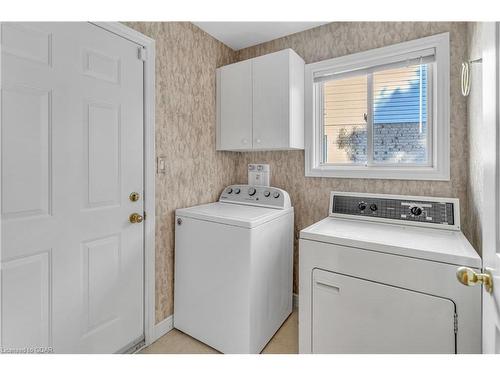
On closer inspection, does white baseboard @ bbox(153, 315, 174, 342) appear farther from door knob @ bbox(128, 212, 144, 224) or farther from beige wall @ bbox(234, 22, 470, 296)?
beige wall @ bbox(234, 22, 470, 296)

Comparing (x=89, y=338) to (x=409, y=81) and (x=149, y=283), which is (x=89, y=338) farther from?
(x=409, y=81)

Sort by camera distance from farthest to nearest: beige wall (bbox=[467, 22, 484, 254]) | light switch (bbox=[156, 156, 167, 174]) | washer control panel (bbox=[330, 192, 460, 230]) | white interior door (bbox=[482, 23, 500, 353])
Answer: light switch (bbox=[156, 156, 167, 174]), washer control panel (bbox=[330, 192, 460, 230]), beige wall (bbox=[467, 22, 484, 254]), white interior door (bbox=[482, 23, 500, 353])

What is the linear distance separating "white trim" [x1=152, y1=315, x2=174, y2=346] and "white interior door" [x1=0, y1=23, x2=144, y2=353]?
0.13m

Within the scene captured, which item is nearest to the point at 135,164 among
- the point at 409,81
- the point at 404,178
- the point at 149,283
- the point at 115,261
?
the point at 115,261

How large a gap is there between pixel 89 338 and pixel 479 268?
2044mm

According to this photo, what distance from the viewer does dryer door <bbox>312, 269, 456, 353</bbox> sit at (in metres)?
1.16

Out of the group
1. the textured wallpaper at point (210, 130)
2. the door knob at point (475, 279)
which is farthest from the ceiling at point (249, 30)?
the door knob at point (475, 279)

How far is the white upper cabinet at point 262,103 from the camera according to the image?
200 cm

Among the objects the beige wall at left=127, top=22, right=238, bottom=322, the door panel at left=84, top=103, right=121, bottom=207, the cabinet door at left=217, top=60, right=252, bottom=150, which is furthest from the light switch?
the cabinet door at left=217, top=60, right=252, bottom=150

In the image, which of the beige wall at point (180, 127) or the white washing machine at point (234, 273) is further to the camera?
the beige wall at point (180, 127)

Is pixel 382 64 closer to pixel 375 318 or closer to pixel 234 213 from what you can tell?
pixel 234 213

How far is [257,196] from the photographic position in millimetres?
2234

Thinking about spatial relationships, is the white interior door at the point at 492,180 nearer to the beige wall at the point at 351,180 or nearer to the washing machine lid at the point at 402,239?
the washing machine lid at the point at 402,239

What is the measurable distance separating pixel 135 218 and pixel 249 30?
1820 millimetres
